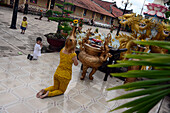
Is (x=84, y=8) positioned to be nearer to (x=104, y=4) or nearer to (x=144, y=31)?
(x=104, y=4)

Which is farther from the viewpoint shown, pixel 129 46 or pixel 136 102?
pixel 129 46

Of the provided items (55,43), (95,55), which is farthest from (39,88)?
(55,43)

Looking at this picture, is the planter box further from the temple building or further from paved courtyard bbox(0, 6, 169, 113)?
the temple building

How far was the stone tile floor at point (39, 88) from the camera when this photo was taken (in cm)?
325

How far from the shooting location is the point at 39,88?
13.1 ft

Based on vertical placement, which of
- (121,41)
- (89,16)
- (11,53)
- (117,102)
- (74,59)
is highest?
(89,16)

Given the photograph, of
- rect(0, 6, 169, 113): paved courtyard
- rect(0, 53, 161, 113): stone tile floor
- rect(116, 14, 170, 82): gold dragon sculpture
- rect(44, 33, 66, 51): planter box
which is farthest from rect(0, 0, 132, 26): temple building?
rect(116, 14, 170, 82): gold dragon sculpture

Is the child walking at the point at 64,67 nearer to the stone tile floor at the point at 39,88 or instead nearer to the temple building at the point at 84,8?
the stone tile floor at the point at 39,88

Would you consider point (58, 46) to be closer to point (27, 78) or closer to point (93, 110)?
point (27, 78)

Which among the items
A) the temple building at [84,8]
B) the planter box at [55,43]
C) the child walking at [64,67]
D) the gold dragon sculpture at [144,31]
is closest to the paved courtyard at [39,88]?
the child walking at [64,67]

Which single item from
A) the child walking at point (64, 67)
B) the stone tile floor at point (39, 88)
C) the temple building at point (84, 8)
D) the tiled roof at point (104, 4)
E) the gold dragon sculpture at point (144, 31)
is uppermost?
the tiled roof at point (104, 4)

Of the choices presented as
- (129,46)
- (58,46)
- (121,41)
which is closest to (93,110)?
(129,46)

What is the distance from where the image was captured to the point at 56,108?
336 cm

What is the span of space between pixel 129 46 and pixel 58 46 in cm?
358
